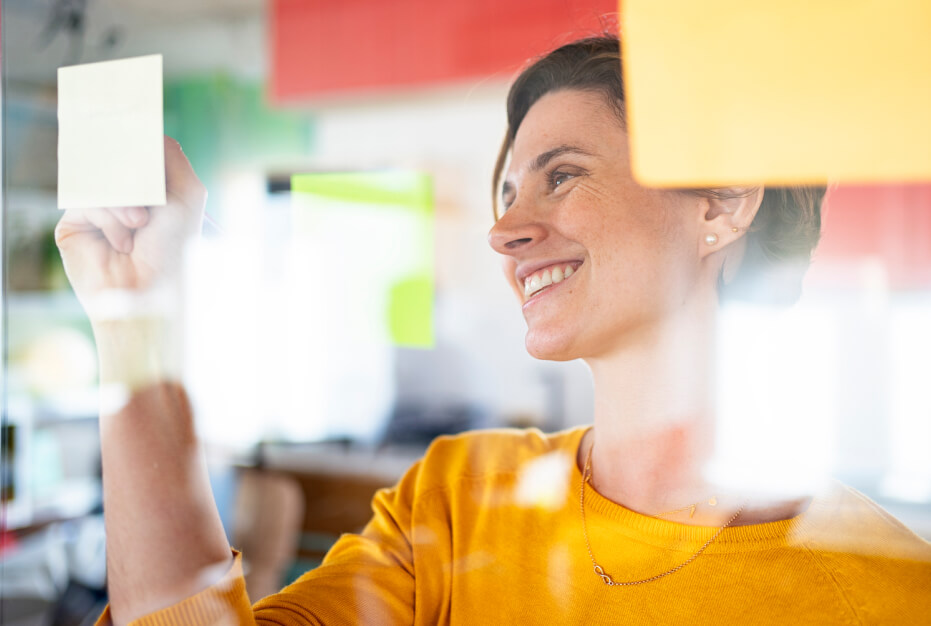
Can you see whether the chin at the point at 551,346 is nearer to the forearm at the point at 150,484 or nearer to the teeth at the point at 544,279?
the teeth at the point at 544,279

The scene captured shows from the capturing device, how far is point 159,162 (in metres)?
0.59

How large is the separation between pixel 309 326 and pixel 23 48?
1.51 feet

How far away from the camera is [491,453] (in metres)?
0.68

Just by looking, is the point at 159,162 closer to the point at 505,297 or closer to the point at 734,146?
the point at 505,297

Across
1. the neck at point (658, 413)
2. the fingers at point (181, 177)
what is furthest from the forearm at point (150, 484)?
the neck at point (658, 413)

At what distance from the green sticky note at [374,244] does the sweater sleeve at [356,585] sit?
182 millimetres

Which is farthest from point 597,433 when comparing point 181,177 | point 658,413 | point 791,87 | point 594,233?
point 181,177

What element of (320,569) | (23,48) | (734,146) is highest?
(23,48)

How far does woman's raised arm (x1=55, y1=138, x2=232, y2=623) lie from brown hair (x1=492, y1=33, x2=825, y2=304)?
0.29 metres

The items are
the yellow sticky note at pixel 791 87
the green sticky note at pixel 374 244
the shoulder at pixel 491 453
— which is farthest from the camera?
the green sticky note at pixel 374 244

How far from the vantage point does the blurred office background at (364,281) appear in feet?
1.69

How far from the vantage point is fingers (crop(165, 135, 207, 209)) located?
59cm

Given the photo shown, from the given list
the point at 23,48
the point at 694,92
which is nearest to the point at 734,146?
the point at 694,92

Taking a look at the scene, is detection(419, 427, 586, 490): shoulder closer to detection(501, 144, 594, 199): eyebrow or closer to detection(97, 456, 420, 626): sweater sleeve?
detection(97, 456, 420, 626): sweater sleeve
